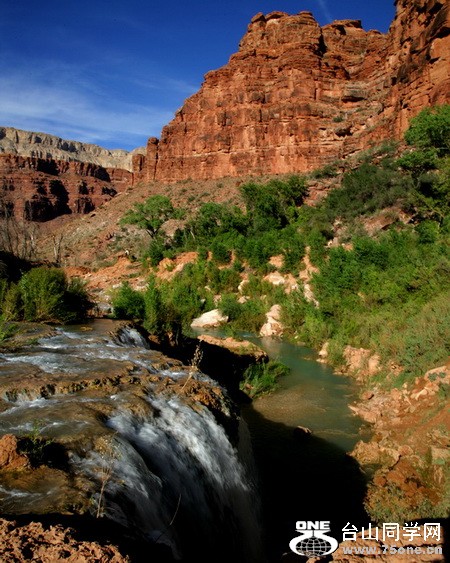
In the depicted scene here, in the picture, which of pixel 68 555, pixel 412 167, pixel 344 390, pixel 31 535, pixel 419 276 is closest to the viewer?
pixel 68 555

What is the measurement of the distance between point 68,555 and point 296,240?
2350 centimetres

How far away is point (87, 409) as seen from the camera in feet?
14.0

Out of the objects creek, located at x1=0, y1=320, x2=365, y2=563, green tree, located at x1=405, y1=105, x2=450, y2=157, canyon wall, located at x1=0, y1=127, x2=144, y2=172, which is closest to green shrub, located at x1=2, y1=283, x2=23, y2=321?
creek, located at x1=0, y1=320, x2=365, y2=563

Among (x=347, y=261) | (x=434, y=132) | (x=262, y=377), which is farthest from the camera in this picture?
(x=434, y=132)

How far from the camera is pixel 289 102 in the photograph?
5309 cm

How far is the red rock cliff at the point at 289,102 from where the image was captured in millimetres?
46531

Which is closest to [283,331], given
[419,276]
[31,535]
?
[419,276]

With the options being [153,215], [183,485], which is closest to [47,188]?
[153,215]

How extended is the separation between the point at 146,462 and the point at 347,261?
653 inches

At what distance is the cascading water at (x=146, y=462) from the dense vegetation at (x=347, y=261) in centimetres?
628

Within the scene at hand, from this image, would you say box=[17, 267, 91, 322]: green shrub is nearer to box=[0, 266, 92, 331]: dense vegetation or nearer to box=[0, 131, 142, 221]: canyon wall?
box=[0, 266, 92, 331]: dense vegetation

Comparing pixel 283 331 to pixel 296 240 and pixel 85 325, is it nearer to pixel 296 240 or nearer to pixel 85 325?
pixel 296 240

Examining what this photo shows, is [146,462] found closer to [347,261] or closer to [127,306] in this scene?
[127,306]

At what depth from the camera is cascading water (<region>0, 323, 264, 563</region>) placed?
2.81 meters
